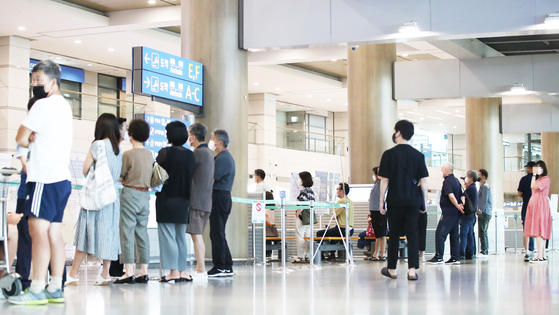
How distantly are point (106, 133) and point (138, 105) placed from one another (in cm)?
1452

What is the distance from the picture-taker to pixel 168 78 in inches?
327

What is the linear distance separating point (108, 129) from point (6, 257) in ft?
4.49

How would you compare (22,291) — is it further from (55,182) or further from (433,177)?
(433,177)

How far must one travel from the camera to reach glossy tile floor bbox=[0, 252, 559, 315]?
3879 millimetres

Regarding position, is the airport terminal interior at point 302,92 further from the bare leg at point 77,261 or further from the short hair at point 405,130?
the short hair at point 405,130

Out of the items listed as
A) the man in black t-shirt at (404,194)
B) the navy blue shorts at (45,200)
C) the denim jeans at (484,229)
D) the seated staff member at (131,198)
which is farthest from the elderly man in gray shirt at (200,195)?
the denim jeans at (484,229)

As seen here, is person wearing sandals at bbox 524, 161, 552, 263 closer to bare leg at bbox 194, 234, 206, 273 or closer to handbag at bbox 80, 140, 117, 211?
bare leg at bbox 194, 234, 206, 273

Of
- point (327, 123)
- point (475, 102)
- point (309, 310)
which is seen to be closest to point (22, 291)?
point (309, 310)

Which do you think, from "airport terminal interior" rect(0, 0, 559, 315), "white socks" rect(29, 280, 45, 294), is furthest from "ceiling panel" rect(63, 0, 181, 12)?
"white socks" rect(29, 280, 45, 294)

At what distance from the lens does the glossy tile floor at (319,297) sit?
12.7 feet

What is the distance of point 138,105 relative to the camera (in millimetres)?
19547

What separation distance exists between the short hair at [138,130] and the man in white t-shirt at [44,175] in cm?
178

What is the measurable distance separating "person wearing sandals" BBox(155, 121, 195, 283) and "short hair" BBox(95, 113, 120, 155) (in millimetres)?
775

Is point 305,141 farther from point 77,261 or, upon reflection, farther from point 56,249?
point 56,249
